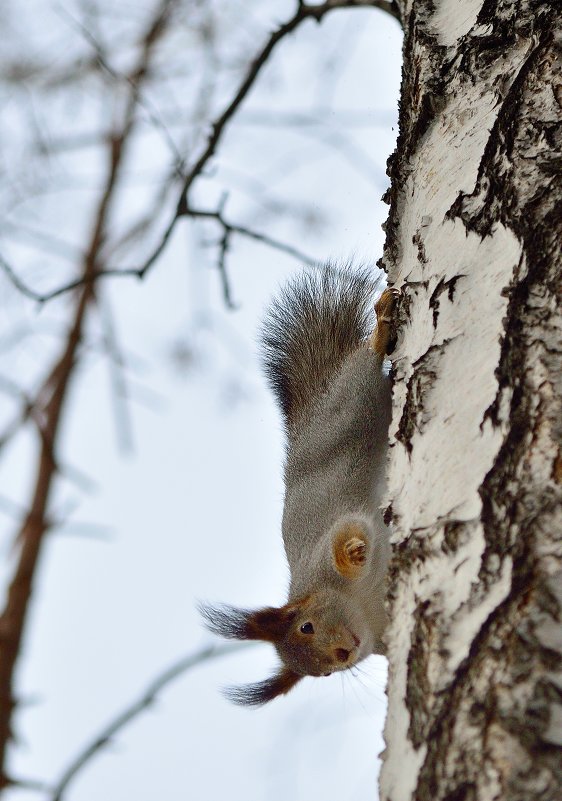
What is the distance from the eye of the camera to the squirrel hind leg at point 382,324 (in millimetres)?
1812

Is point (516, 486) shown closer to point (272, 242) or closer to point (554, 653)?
point (554, 653)

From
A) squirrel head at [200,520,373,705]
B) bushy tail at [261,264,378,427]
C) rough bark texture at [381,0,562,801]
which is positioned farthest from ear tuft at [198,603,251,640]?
rough bark texture at [381,0,562,801]

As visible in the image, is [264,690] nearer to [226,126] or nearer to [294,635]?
[294,635]

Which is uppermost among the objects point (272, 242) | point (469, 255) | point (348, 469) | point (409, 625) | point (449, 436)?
point (272, 242)

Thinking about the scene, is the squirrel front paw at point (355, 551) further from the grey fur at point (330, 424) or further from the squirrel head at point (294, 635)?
the squirrel head at point (294, 635)

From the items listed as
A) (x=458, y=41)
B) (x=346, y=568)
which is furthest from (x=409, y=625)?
(x=346, y=568)

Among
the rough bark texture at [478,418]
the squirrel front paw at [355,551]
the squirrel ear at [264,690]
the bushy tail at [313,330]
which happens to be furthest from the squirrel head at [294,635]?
the rough bark texture at [478,418]

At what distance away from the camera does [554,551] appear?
2.76ft

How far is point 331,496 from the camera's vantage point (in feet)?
6.86

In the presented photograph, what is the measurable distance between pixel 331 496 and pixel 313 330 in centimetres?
53

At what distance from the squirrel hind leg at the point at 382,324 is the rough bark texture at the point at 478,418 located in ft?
1.46

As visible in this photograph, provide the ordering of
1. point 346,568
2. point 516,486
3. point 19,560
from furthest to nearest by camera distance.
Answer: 1. point 19,560
2. point 346,568
3. point 516,486

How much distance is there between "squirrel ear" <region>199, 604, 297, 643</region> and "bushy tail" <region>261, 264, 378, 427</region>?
1.57ft

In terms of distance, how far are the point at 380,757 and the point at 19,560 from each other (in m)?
2.50
